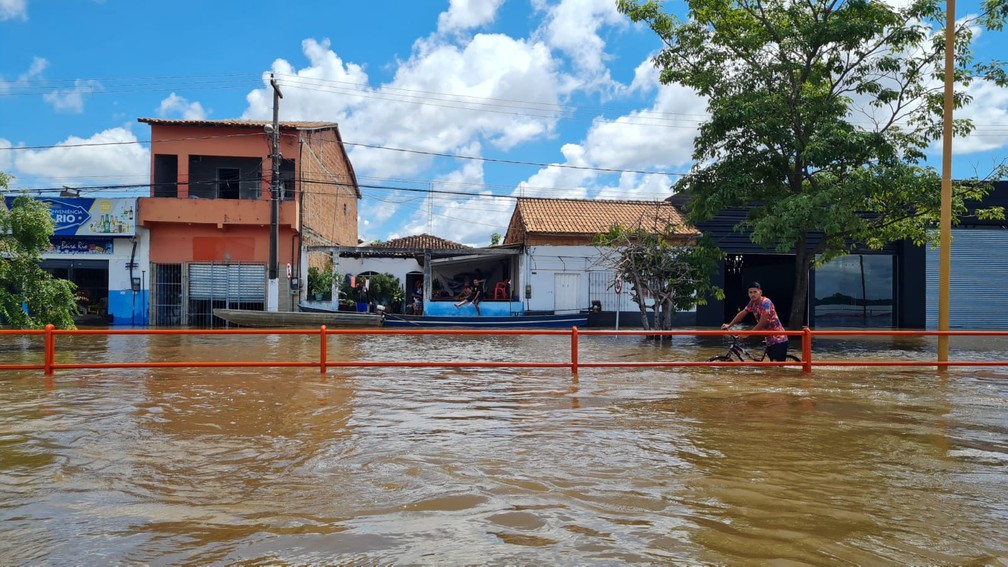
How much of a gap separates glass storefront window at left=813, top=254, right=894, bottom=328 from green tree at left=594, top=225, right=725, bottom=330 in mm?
10991

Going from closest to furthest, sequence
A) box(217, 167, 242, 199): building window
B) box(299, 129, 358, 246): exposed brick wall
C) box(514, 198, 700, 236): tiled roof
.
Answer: box(514, 198, 700, 236): tiled roof < box(299, 129, 358, 246): exposed brick wall < box(217, 167, 242, 199): building window

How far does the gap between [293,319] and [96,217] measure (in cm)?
977

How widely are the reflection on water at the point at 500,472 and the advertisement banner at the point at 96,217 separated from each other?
1746cm

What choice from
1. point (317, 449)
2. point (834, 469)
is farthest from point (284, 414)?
point (834, 469)

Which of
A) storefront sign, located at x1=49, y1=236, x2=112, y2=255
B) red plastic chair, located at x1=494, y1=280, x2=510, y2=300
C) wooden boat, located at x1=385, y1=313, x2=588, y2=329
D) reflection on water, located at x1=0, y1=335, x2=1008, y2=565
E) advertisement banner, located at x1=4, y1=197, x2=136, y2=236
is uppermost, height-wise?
advertisement banner, located at x1=4, y1=197, x2=136, y2=236

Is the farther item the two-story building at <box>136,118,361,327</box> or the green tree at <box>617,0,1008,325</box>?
the two-story building at <box>136,118,361,327</box>

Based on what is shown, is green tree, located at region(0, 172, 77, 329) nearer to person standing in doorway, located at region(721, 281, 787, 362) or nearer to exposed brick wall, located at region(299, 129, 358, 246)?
exposed brick wall, located at region(299, 129, 358, 246)

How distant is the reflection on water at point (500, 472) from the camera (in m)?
3.58

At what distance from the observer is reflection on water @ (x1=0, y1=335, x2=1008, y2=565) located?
3582mm

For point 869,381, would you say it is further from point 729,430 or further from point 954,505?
point 954,505

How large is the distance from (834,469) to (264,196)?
24.5m

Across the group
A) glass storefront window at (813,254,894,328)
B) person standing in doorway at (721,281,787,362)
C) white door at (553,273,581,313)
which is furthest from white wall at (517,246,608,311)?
person standing in doorway at (721,281,787,362)

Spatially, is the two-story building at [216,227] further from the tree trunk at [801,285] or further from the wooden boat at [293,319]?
the tree trunk at [801,285]

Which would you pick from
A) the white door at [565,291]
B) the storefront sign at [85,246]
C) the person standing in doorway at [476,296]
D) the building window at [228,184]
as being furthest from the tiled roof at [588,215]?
the storefront sign at [85,246]
